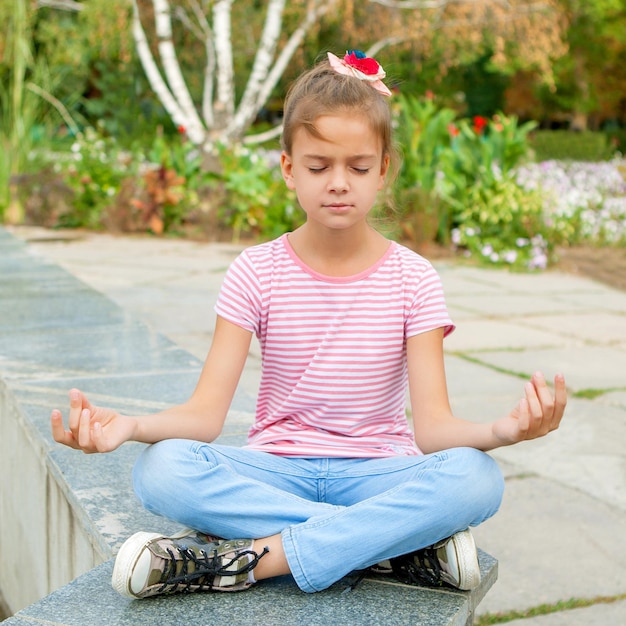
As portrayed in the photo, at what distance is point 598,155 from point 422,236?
1613 centimetres

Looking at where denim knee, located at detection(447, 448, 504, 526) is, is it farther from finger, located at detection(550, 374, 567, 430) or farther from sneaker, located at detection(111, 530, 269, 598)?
sneaker, located at detection(111, 530, 269, 598)

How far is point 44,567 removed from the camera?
7.62 feet

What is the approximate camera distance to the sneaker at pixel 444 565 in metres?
1.62

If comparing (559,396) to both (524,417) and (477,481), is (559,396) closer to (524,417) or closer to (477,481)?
(524,417)

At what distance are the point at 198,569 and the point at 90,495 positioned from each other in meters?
0.49

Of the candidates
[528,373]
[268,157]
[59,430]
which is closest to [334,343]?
[59,430]

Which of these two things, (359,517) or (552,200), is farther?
(552,200)

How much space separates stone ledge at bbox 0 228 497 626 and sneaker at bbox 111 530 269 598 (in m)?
0.02

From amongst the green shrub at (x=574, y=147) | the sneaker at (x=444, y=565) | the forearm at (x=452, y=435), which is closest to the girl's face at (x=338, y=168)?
the forearm at (x=452, y=435)

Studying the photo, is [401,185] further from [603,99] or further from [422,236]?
[603,99]

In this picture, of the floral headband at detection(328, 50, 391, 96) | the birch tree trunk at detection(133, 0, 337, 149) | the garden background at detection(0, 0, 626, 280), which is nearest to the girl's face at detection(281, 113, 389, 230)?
the floral headband at detection(328, 50, 391, 96)

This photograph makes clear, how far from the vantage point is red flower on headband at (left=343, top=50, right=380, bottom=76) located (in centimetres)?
193

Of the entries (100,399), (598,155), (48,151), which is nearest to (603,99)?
(598,155)

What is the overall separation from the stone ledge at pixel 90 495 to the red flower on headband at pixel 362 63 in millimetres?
956
